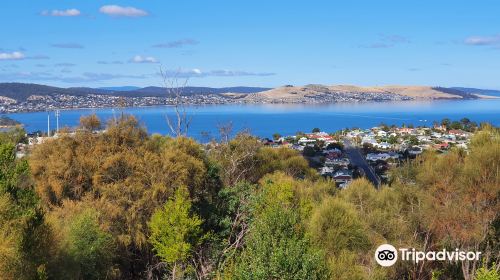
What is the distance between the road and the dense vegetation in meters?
19.8

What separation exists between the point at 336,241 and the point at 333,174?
89.4 ft

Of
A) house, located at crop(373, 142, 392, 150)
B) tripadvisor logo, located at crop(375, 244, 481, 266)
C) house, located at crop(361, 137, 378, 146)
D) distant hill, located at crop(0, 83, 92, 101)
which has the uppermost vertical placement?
distant hill, located at crop(0, 83, 92, 101)

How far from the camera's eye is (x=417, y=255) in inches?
606

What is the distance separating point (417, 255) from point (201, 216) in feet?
23.0

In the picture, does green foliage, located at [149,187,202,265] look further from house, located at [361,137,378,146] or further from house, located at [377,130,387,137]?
house, located at [377,130,387,137]

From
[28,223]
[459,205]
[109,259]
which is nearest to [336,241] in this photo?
[459,205]

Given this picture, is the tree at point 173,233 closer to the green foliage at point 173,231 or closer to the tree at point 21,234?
the green foliage at point 173,231

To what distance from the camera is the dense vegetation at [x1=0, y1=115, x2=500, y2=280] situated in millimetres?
10312

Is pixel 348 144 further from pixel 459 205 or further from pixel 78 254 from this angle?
pixel 78 254

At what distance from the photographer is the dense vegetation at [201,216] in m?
10.3

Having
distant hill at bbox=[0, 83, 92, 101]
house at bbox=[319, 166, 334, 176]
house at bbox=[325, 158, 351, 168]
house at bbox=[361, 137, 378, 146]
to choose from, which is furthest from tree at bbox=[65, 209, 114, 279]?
distant hill at bbox=[0, 83, 92, 101]

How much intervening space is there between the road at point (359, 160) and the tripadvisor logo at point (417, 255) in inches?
876

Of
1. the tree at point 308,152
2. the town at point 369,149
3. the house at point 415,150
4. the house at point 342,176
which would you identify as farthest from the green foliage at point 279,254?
the tree at point 308,152

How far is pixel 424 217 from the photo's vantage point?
16688 mm
